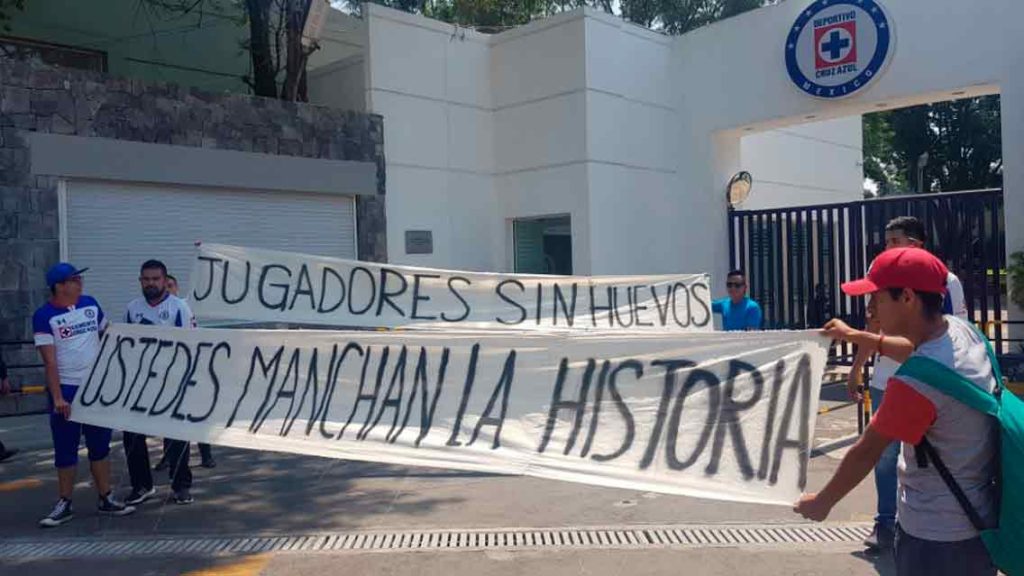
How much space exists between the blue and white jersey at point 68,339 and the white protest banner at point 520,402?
672 millimetres

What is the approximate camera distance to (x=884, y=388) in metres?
5.05

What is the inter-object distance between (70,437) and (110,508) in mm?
614

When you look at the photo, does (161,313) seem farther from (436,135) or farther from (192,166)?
(436,135)

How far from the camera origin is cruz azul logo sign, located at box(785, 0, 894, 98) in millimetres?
13227

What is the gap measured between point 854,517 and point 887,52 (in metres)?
9.22

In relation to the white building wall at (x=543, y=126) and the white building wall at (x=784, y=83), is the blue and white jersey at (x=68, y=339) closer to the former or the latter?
the white building wall at (x=543, y=126)

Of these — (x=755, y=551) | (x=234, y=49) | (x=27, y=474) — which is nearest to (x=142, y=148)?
(x=27, y=474)

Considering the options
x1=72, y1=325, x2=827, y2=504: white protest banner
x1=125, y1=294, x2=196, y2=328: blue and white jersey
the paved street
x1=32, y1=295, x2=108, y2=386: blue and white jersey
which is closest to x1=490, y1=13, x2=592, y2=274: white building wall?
the paved street

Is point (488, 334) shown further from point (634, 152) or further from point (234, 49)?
point (234, 49)

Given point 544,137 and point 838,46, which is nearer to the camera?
point 838,46

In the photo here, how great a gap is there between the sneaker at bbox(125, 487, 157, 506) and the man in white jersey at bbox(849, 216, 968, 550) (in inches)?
206

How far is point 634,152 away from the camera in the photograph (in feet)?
50.9

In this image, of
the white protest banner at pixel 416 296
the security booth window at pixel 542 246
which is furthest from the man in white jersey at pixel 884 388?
the security booth window at pixel 542 246

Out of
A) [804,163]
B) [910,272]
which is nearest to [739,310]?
[910,272]
